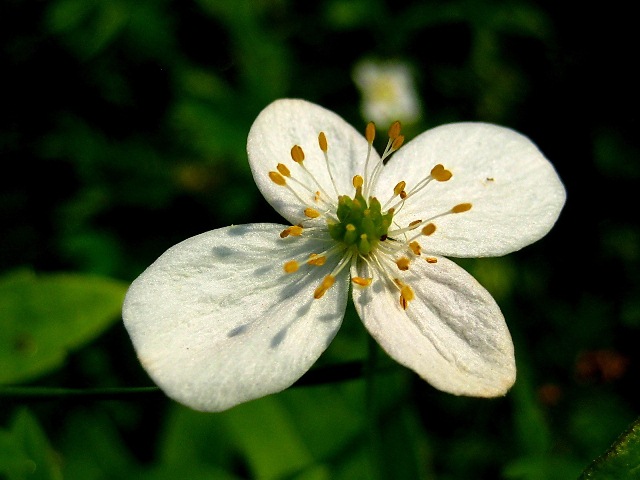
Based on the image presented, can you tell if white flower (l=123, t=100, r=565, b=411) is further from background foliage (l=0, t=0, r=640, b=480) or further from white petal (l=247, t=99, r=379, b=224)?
background foliage (l=0, t=0, r=640, b=480)

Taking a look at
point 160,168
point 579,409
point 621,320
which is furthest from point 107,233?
point 621,320

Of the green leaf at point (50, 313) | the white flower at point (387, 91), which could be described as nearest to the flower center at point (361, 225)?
the green leaf at point (50, 313)

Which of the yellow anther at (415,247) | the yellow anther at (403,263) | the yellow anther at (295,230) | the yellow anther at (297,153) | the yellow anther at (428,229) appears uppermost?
the yellow anther at (297,153)

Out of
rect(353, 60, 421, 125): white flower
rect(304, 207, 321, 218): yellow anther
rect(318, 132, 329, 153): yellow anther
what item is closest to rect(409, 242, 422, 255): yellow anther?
rect(304, 207, 321, 218): yellow anther

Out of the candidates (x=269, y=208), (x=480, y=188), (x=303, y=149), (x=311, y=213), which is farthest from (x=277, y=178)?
(x=269, y=208)

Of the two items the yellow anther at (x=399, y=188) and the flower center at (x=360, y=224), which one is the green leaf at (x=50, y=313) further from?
the yellow anther at (x=399, y=188)
